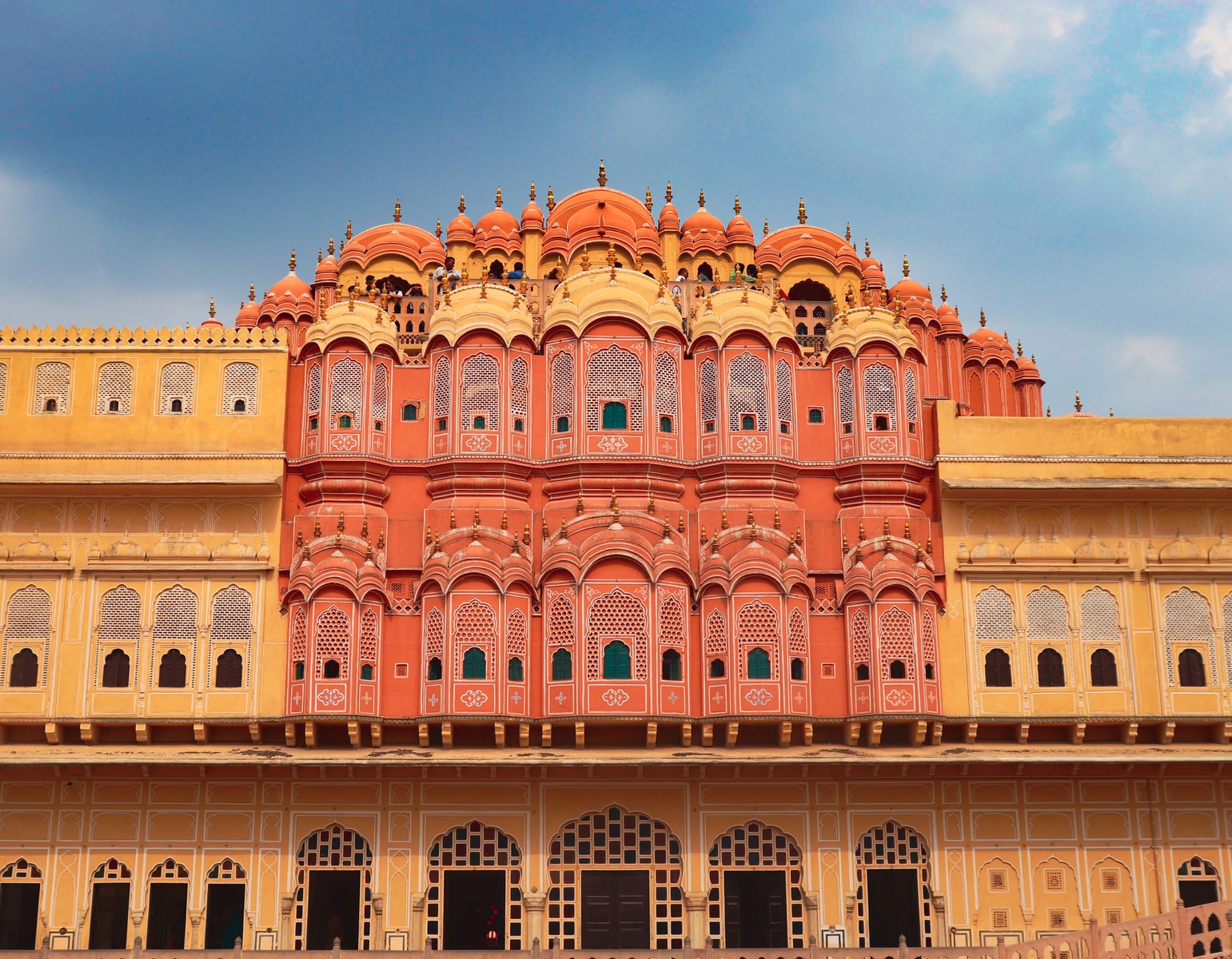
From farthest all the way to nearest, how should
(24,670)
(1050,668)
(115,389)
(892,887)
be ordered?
(115,389) < (1050,668) < (24,670) < (892,887)

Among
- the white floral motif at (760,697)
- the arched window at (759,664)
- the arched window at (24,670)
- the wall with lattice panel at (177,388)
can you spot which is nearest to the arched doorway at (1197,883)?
the white floral motif at (760,697)

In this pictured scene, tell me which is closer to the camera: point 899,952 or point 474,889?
point 899,952

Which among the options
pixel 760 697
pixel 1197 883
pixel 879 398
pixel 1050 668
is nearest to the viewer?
pixel 760 697

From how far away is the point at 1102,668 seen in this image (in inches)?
979

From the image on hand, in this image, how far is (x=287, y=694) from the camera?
24.0 m

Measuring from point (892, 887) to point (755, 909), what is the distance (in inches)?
93.8

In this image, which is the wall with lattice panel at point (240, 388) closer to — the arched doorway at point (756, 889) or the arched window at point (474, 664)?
the arched window at point (474, 664)

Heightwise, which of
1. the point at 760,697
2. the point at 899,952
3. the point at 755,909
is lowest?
the point at 899,952

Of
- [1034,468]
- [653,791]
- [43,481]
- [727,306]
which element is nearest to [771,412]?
[727,306]

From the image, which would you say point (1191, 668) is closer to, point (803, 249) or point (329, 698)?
point (803, 249)

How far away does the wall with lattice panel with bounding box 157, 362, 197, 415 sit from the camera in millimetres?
25562

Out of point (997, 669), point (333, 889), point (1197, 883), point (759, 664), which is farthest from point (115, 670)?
point (1197, 883)

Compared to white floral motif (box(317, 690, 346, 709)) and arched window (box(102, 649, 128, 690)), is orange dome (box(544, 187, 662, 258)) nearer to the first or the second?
white floral motif (box(317, 690, 346, 709))

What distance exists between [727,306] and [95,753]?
13.7m
